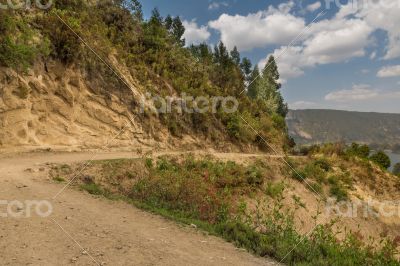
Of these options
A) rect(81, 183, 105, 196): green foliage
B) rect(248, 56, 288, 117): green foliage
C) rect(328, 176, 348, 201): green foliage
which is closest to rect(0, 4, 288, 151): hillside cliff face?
rect(81, 183, 105, 196): green foliage

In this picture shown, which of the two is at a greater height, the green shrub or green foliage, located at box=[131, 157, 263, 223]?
green foliage, located at box=[131, 157, 263, 223]

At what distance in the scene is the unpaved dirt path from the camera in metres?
6.38

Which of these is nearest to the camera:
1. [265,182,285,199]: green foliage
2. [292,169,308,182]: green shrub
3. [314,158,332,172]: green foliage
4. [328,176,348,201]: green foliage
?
[265,182,285,199]: green foliage

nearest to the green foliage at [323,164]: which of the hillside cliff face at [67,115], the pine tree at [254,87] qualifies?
the hillside cliff face at [67,115]

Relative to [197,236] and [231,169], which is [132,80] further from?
[197,236]

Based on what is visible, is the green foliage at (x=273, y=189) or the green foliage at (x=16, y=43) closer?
the green foliage at (x=16, y=43)

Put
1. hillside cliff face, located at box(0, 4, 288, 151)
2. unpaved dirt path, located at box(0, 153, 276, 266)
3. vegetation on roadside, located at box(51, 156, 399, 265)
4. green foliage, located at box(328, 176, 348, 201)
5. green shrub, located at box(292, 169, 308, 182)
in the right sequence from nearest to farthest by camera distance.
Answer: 1. unpaved dirt path, located at box(0, 153, 276, 266)
2. vegetation on roadside, located at box(51, 156, 399, 265)
3. hillside cliff face, located at box(0, 4, 288, 151)
4. green shrub, located at box(292, 169, 308, 182)
5. green foliage, located at box(328, 176, 348, 201)

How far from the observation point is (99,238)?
729cm

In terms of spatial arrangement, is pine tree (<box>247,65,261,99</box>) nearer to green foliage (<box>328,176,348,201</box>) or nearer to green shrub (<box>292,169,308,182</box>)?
green foliage (<box>328,176,348,201</box>)

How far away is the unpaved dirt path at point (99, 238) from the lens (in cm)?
638

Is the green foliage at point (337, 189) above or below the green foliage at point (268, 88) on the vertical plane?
below

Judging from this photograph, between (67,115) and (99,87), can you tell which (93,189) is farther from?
(99,87)

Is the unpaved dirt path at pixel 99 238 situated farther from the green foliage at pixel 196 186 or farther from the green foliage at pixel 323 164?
the green foliage at pixel 323 164

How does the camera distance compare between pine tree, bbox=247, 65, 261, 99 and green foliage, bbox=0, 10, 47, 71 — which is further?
pine tree, bbox=247, 65, 261, 99
